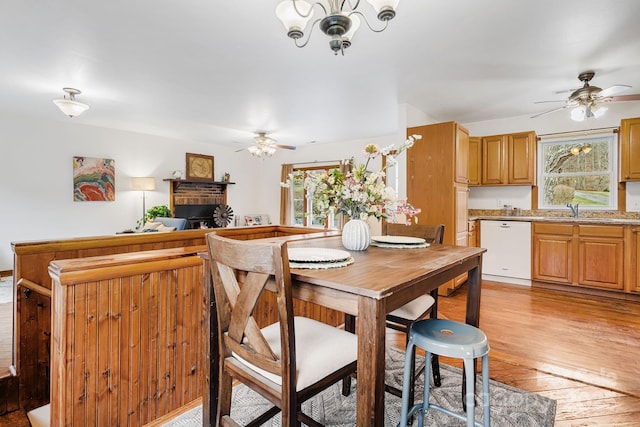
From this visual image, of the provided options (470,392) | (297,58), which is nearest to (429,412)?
(470,392)

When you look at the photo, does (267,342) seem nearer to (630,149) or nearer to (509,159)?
(509,159)

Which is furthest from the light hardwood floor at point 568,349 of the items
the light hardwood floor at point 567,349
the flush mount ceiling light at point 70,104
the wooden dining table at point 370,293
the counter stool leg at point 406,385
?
the flush mount ceiling light at point 70,104

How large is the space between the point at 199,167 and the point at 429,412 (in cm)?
668

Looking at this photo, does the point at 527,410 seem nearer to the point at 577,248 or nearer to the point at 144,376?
the point at 144,376

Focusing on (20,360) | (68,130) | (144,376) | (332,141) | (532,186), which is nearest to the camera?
(144,376)

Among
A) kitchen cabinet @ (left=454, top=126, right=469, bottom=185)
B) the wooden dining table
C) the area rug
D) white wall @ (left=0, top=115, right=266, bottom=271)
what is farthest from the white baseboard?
white wall @ (left=0, top=115, right=266, bottom=271)

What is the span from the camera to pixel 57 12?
2170 millimetres

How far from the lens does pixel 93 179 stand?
562 cm

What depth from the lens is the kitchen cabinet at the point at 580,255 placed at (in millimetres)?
3664

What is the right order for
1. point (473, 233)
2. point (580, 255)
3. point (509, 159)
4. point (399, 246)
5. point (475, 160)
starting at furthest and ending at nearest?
point (475, 160), point (509, 159), point (473, 233), point (580, 255), point (399, 246)

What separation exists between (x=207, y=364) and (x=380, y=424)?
0.77 meters

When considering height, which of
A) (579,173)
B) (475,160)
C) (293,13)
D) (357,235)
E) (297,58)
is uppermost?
(297,58)

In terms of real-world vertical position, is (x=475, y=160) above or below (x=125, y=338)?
above

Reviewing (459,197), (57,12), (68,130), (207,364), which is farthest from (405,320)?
(68,130)
